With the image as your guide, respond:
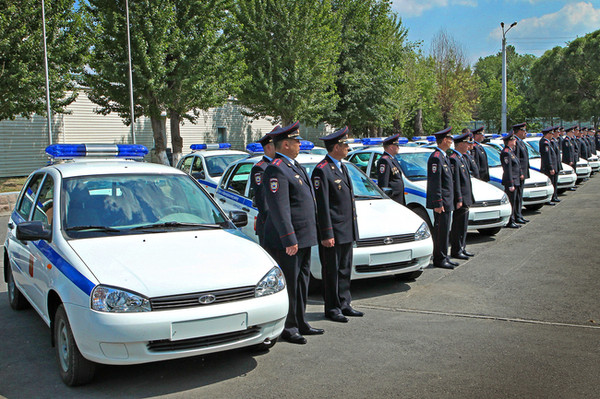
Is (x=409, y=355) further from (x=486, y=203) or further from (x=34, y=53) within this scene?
(x=34, y=53)

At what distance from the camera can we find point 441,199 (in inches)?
320

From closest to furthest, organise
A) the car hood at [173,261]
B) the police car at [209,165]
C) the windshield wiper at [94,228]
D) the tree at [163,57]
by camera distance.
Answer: the car hood at [173,261] → the windshield wiper at [94,228] → the police car at [209,165] → the tree at [163,57]

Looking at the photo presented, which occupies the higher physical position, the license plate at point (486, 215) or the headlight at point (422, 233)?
the headlight at point (422, 233)

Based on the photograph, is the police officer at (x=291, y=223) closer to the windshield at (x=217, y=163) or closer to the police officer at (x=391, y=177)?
the police officer at (x=391, y=177)

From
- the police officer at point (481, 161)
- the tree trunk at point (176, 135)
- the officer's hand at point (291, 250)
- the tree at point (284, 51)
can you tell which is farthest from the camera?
the tree at point (284, 51)

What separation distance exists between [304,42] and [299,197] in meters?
22.0

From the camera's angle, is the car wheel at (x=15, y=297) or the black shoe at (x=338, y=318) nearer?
the black shoe at (x=338, y=318)

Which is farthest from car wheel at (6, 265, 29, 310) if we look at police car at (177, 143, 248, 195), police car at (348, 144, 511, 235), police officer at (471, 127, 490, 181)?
police officer at (471, 127, 490, 181)

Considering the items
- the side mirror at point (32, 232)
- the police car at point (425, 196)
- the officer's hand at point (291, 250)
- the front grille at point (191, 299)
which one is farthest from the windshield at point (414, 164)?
the side mirror at point (32, 232)

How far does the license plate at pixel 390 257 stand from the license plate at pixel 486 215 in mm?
3506

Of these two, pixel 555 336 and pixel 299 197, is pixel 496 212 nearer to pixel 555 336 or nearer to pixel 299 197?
pixel 555 336

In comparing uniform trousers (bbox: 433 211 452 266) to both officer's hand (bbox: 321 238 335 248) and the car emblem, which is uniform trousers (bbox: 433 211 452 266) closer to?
officer's hand (bbox: 321 238 335 248)

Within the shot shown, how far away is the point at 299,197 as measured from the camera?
17.1ft

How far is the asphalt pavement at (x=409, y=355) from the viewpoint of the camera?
4023 mm
